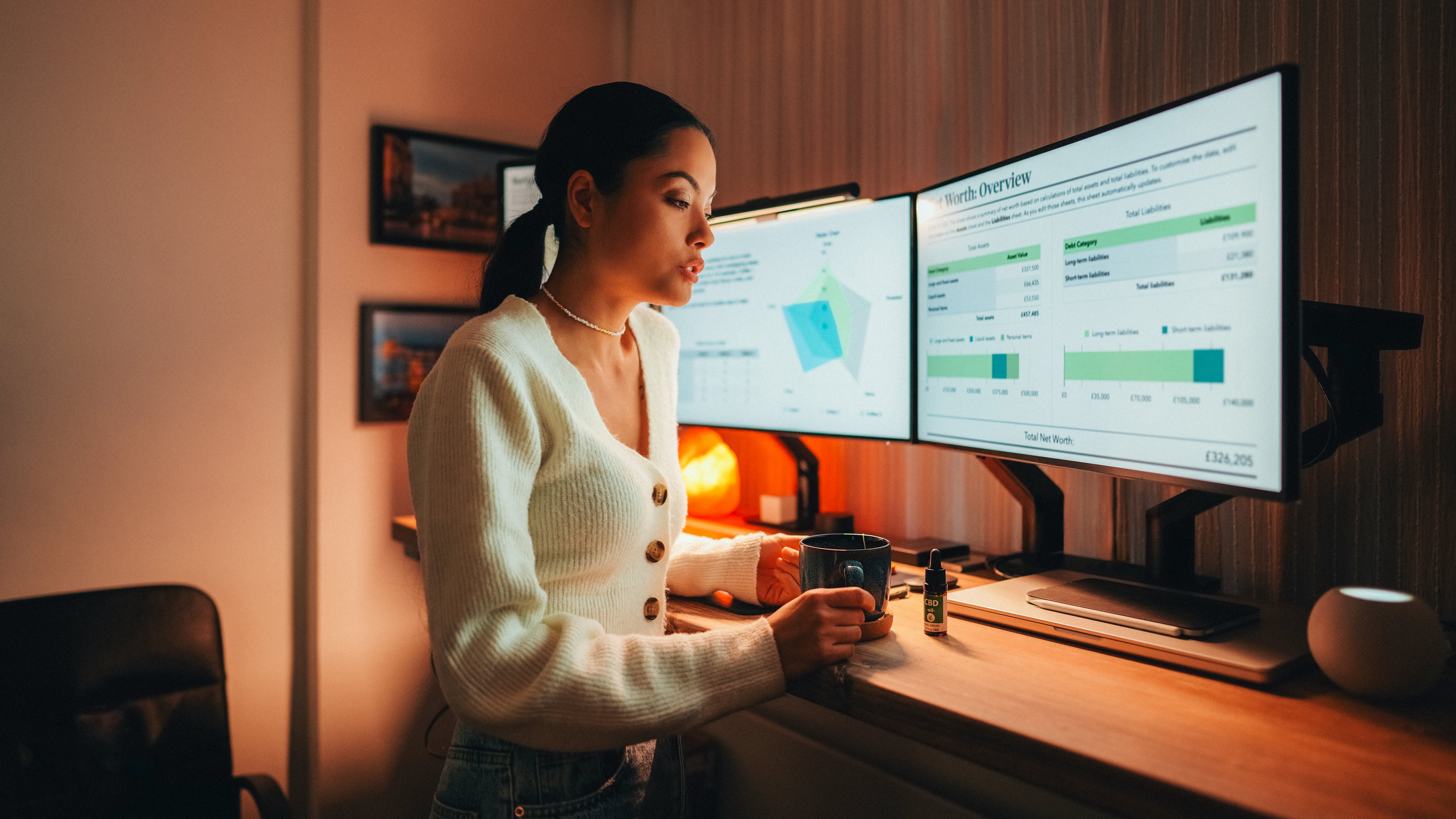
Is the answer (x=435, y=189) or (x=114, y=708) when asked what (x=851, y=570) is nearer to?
(x=114, y=708)

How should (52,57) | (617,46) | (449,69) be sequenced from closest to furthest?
(52,57) → (449,69) → (617,46)

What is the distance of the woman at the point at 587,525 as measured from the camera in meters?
0.66

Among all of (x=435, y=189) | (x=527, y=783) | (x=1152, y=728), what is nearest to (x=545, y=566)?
(x=527, y=783)

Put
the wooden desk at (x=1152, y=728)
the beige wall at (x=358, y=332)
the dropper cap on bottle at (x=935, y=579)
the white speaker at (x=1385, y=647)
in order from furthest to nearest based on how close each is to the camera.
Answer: the beige wall at (x=358, y=332) → the dropper cap on bottle at (x=935, y=579) → the white speaker at (x=1385, y=647) → the wooden desk at (x=1152, y=728)

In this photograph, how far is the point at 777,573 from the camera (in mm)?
988

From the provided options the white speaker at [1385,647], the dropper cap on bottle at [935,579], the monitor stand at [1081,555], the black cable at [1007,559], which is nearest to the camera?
the white speaker at [1385,647]

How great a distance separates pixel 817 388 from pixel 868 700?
72 centimetres

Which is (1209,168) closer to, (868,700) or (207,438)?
(868,700)

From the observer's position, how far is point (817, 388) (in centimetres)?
135

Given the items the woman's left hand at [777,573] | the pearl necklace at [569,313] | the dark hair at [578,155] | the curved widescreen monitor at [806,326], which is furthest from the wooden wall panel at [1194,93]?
the pearl necklace at [569,313]

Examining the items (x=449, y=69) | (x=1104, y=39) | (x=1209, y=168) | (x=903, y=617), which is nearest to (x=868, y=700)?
(x=903, y=617)

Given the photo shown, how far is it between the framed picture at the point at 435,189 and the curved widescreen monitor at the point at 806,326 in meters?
0.63

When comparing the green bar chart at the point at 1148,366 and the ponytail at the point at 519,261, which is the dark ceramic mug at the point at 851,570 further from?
the ponytail at the point at 519,261

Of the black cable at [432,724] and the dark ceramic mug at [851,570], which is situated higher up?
the dark ceramic mug at [851,570]
